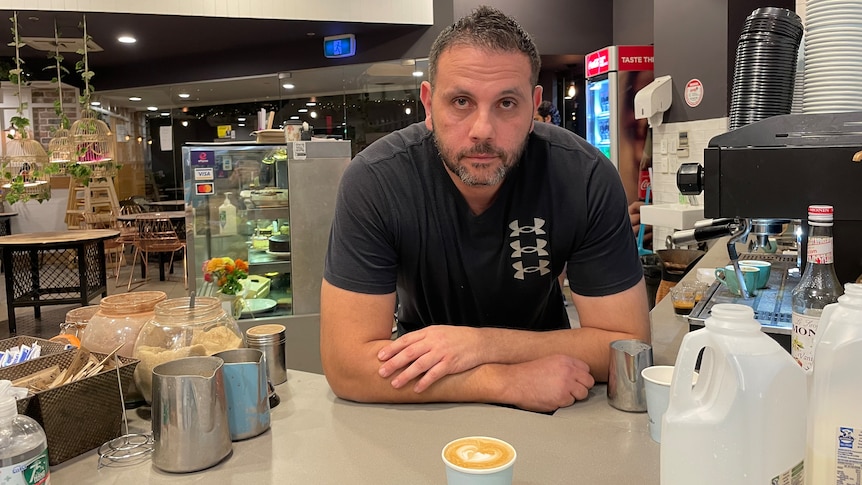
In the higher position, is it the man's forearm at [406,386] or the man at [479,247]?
the man at [479,247]

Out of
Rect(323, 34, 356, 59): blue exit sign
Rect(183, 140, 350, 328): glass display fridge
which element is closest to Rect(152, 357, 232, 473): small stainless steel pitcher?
Rect(183, 140, 350, 328): glass display fridge

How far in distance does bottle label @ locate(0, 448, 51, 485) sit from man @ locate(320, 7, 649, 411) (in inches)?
24.0

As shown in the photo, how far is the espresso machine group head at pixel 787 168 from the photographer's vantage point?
1.38 metres

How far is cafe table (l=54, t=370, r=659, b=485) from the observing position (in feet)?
3.52

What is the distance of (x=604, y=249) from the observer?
1.61m

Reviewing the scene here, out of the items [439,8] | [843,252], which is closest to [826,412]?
[843,252]

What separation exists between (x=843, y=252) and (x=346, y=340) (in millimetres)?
1267

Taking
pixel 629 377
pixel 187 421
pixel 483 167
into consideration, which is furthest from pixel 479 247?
pixel 187 421

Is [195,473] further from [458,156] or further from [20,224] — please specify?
[20,224]

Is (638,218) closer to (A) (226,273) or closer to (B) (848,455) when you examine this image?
(A) (226,273)

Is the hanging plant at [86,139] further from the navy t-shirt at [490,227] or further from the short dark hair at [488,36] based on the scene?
the short dark hair at [488,36]

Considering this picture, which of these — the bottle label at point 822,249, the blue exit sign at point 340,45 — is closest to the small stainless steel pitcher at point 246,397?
the bottle label at point 822,249

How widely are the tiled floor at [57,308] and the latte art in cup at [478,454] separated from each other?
520 centimetres

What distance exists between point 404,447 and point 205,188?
121 inches
